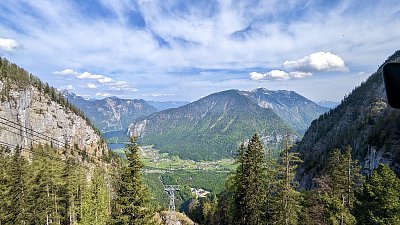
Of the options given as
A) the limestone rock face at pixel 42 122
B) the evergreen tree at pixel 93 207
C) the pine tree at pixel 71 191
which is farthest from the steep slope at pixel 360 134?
the limestone rock face at pixel 42 122

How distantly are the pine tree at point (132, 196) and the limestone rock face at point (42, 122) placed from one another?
108 meters

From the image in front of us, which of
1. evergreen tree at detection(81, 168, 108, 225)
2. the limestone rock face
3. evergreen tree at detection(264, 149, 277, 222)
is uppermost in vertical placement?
the limestone rock face

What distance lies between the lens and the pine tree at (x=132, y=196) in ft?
83.1

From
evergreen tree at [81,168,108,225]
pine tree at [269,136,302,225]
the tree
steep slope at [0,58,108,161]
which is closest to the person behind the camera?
the tree

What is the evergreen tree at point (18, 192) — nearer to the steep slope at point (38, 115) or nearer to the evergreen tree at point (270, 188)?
the evergreen tree at point (270, 188)

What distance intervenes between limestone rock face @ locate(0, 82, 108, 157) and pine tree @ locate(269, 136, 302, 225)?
111 meters

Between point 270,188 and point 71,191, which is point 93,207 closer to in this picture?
point 71,191

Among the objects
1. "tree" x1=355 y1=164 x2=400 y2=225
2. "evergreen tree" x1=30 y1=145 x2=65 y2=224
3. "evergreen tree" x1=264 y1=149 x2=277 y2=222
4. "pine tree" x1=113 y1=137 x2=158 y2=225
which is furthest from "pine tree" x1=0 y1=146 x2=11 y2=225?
"tree" x1=355 y1=164 x2=400 y2=225

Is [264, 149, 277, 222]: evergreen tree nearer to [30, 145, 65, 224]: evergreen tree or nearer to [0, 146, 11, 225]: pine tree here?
[30, 145, 65, 224]: evergreen tree

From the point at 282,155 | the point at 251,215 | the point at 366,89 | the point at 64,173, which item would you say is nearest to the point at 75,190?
the point at 64,173

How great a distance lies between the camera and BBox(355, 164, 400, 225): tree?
2267 centimetres

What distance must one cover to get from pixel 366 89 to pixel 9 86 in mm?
188098

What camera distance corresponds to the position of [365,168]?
279 feet

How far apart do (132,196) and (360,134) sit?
117m
